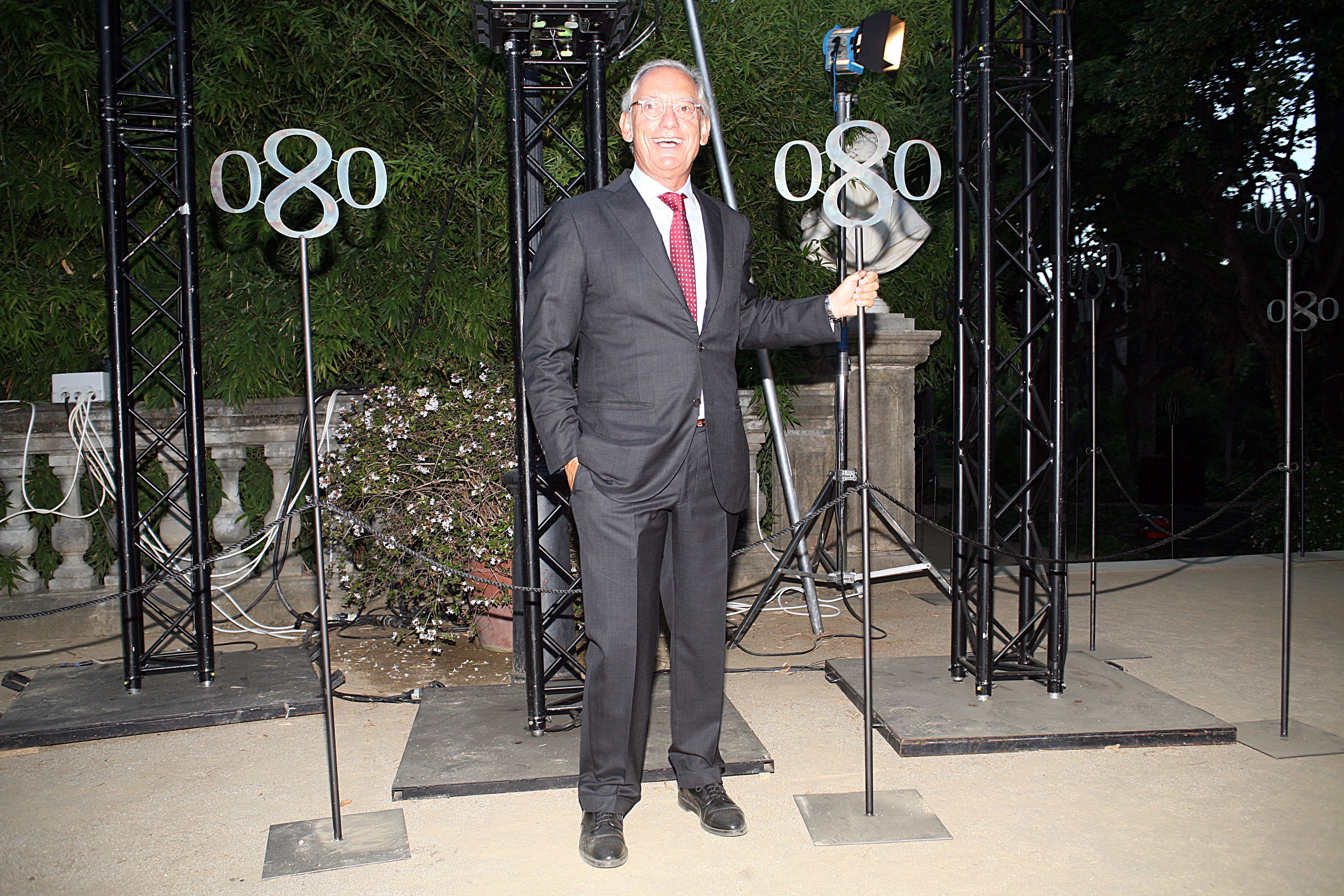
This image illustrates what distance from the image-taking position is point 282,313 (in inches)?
249

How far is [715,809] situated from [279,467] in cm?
402

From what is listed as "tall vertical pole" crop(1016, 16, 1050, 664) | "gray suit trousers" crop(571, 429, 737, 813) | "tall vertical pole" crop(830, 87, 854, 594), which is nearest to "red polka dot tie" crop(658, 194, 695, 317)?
"gray suit trousers" crop(571, 429, 737, 813)

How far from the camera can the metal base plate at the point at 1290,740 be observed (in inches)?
153

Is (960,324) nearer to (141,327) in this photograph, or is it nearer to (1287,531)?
(1287,531)

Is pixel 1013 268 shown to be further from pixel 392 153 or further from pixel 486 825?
pixel 486 825

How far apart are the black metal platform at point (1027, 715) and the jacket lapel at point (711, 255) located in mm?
1888

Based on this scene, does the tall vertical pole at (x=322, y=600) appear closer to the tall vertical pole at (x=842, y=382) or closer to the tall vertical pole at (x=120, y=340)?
the tall vertical pole at (x=120, y=340)

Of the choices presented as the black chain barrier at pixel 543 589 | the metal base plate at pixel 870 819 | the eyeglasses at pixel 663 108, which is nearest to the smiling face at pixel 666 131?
the eyeglasses at pixel 663 108

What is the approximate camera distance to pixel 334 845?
3.17 m

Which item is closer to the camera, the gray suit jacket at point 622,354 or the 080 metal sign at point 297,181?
the gray suit jacket at point 622,354

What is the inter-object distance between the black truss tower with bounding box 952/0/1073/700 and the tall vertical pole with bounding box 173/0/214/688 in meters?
3.36

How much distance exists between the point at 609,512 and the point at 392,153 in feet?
13.8

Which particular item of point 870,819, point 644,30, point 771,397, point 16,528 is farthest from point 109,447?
point 870,819

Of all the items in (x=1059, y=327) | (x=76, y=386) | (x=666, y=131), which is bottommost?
(x=76, y=386)
